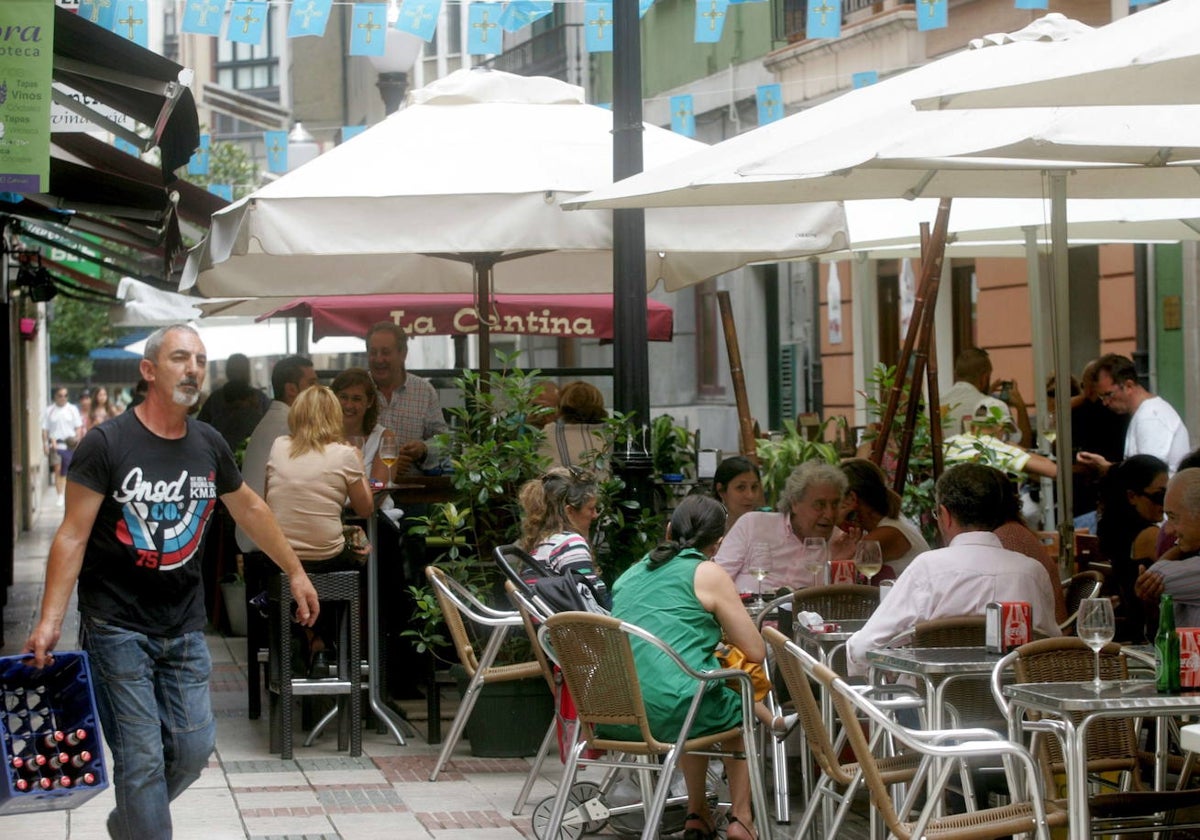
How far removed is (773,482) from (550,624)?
466 centimetres

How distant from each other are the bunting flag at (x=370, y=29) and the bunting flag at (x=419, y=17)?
0.12 metres

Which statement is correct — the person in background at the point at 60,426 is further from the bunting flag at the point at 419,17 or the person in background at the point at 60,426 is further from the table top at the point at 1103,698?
the table top at the point at 1103,698

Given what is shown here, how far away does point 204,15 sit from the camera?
13.5m

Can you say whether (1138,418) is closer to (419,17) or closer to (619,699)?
(419,17)

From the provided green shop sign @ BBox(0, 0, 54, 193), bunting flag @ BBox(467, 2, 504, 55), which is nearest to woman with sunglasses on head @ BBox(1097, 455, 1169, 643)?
green shop sign @ BBox(0, 0, 54, 193)

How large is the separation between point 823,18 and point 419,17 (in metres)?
2.95

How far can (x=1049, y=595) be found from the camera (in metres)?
6.41

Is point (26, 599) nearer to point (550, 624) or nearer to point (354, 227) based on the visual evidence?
point (354, 227)

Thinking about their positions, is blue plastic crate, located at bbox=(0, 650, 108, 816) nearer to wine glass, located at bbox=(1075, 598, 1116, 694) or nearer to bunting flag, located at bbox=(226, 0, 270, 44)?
wine glass, located at bbox=(1075, 598, 1116, 694)

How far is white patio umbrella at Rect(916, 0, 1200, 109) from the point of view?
15.7 feet

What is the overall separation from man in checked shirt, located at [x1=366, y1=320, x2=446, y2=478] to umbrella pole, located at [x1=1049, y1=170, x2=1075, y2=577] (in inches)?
148

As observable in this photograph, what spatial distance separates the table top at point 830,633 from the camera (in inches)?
267

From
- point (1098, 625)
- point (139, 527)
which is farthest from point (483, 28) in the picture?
point (1098, 625)

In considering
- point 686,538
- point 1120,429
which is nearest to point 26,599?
point 1120,429
